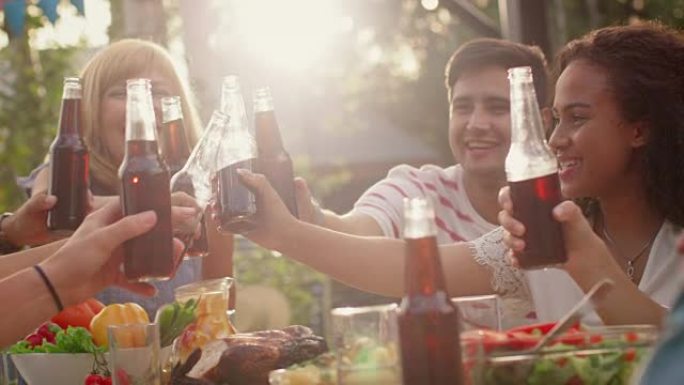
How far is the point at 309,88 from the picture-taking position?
87.4 ft

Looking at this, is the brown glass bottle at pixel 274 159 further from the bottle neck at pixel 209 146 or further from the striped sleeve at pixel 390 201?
the striped sleeve at pixel 390 201

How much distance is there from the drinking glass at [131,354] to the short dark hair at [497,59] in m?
2.20

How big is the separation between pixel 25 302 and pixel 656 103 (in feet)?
4.96

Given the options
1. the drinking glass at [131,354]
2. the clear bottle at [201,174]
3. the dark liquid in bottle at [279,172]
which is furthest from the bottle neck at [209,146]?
the drinking glass at [131,354]

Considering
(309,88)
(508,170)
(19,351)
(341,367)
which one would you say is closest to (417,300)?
(341,367)

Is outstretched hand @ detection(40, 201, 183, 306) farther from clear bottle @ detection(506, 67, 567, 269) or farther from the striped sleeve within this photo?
the striped sleeve

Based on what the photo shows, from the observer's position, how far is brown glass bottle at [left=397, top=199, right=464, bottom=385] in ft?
5.66

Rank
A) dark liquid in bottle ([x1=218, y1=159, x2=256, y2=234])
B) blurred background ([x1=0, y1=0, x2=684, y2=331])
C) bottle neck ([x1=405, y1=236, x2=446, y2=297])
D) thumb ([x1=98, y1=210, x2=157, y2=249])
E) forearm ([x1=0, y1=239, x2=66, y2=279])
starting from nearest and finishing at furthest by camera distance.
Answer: bottle neck ([x1=405, y1=236, x2=446, y2=297]) → thumb ([x1=98, y1=210, x2=157, y2=249]) → dark liquid in bottle ([x1=218, y1=159, x2=256, y2=234]) → forearm ([x1=0, y1=239, x2=66, y2=279]) → blurred background ([x1=0, y1=0, x2=684, y2=331])

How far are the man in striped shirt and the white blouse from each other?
41.7 inches

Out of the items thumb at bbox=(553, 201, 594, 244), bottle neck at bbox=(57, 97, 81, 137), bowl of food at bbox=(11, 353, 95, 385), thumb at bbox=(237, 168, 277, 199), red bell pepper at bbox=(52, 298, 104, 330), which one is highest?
bottle neck at bbox=(57, 97, 81, 137)

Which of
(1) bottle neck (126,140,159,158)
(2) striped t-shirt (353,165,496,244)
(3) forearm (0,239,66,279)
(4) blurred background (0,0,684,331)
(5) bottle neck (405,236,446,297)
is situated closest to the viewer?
(5) bottle neck (405,236,446,297)

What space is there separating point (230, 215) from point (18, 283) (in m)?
0.47

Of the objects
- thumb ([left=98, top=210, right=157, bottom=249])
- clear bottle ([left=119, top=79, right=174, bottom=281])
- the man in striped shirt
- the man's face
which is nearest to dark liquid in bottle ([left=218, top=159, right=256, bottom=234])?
clear bottle ([left=119, top=79, right=174, bottom=281])

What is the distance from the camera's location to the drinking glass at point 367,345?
69.9 inches
